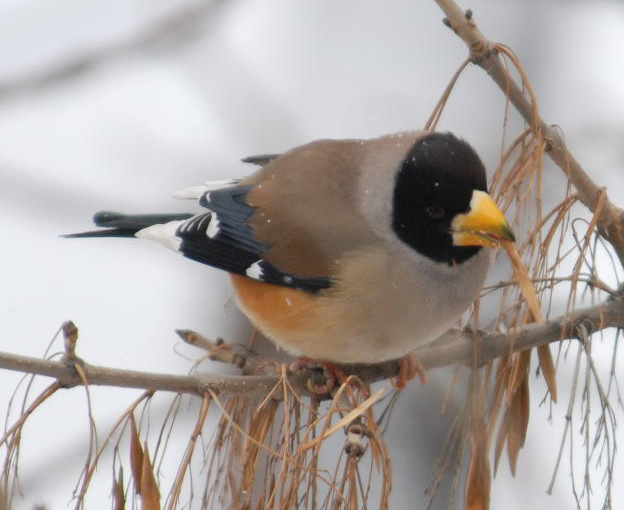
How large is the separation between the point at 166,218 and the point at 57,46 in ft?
7.76

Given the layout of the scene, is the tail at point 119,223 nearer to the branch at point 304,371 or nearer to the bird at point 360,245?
the bird at point 360,245

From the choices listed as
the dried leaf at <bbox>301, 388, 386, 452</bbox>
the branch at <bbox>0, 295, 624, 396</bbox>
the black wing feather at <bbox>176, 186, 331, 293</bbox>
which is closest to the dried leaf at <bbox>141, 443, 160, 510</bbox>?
the branch at <bbox>0, 295, 624, 396</bbox>

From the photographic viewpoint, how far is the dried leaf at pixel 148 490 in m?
2.02

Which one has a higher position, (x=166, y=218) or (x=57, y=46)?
(x=57, y=46)

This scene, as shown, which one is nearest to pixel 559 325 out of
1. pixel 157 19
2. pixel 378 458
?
pixel 378 458

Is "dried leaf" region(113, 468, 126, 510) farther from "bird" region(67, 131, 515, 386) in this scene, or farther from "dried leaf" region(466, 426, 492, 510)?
"bird" region(67, 131, 515, 386)

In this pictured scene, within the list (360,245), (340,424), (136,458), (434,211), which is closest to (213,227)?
(360,245)

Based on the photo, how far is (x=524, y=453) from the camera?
432 cm

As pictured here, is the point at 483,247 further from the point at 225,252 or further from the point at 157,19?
the point at 157,19

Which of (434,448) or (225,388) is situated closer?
(225,388)

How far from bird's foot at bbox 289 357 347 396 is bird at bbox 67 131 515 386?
0.12ft

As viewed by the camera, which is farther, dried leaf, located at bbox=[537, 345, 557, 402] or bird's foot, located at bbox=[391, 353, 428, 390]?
bird's foot, located at bbox=[391, 353, 428, 390]

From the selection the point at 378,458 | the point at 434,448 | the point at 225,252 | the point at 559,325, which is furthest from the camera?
the point at 434,448

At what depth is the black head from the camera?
2.72 meters
